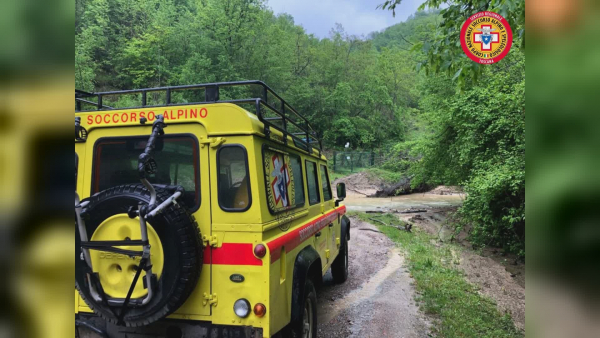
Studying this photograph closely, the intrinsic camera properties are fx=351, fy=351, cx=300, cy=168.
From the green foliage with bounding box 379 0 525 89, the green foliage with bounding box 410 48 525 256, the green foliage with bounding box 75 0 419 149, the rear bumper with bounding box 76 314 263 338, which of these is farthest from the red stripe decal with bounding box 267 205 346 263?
the green foliage with bounding box 75 0 419 149

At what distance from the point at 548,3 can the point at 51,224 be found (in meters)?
1.15

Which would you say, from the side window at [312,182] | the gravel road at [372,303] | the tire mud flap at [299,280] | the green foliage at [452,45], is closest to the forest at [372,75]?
the green foliage at [452,45]

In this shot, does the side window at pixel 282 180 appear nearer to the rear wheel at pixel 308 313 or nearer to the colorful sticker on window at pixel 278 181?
the colorful sticker on window at pixel 278 181

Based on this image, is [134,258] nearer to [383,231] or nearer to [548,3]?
[548,3]

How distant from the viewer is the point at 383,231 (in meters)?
11.4

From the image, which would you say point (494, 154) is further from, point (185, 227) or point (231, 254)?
point (185, 227)

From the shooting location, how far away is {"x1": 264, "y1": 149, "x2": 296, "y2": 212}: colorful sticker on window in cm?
300

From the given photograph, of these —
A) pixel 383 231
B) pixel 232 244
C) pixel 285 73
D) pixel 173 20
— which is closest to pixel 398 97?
pixel 285 73

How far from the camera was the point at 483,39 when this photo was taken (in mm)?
3213

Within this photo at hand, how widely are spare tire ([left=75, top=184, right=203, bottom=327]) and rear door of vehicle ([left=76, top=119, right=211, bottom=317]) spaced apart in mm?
228

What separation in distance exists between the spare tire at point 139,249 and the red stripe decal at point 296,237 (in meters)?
0.59

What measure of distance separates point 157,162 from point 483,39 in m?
3.08

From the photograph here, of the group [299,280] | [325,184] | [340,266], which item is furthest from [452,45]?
[340,266]

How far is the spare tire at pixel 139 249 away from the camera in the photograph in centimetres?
242
